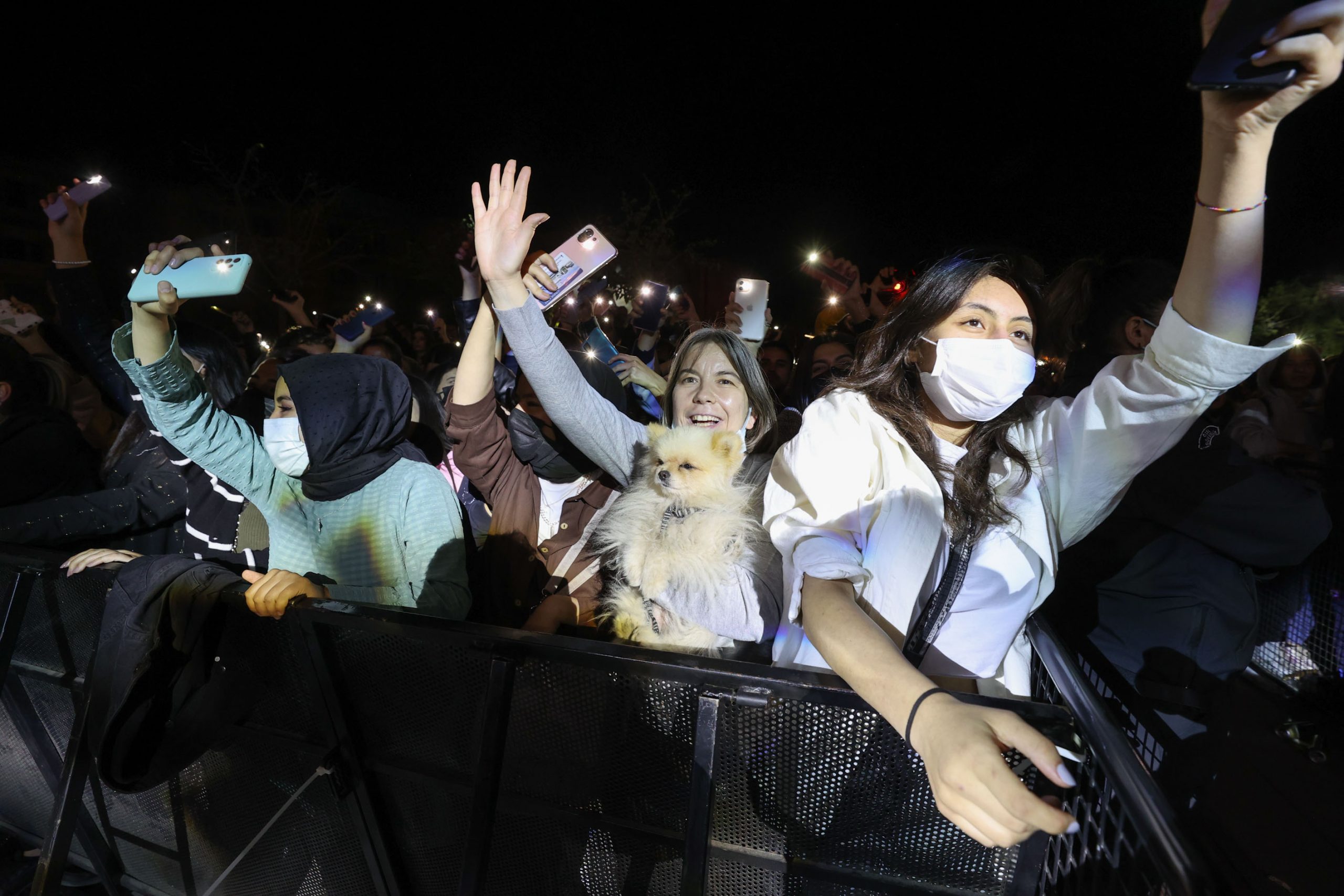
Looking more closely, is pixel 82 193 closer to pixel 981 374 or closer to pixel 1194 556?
pixel 981 374

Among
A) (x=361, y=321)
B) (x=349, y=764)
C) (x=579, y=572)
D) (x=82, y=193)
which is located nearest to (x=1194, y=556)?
(x=579, y=572)

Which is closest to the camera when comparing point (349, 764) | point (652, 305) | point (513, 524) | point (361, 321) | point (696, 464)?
point (349, 764)

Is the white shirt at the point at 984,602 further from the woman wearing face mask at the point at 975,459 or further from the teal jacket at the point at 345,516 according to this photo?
the teal jacket at the point at 345,516

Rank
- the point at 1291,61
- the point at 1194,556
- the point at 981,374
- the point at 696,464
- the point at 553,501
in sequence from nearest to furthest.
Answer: the point at 1291,61
the point at 981,374
the point at 696,464
the point at 1194,556
the point at 553,501

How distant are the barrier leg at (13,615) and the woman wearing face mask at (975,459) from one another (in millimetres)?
2998

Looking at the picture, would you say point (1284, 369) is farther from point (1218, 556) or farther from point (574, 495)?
point (574, 495)

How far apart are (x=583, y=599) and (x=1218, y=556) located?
257cm

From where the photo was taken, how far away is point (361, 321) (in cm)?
425

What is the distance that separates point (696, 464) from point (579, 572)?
3.02ft

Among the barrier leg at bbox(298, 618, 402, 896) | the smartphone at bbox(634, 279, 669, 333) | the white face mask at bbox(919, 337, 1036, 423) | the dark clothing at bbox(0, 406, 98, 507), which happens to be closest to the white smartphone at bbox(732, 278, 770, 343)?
the smartphone at bbox(634, 279, 669, 333)

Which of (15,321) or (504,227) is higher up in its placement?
(504,227)

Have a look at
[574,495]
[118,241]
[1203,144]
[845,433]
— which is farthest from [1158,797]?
[118,241]

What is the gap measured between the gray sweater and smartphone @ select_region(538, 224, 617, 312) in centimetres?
20

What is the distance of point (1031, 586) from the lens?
1.39 metres
